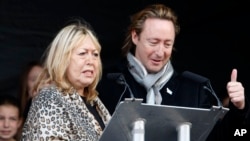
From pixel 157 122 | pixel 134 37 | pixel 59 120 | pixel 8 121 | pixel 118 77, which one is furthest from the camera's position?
pixel 8 121

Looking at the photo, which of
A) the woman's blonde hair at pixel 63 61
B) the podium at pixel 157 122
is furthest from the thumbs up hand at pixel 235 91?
the woman's blonde hair at pixel 63 61

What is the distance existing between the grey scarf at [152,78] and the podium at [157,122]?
27.1 inches

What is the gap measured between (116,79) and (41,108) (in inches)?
17.2

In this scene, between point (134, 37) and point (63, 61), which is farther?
point (134, 37)

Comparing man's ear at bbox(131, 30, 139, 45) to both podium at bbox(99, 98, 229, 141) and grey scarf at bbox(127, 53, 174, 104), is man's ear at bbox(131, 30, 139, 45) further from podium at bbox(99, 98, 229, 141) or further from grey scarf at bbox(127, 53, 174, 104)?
podium at bbox(99, 98, 229, 141)

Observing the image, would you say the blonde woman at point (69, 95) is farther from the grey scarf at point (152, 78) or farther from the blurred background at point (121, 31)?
the blurred background at point (121, 31)

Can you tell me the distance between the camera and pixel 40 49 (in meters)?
5.50

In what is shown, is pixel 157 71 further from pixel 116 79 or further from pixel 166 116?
pixel 166 116

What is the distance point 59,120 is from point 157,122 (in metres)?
0.45

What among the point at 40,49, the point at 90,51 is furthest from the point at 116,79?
the point at 40,49

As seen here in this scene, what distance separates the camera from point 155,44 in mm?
4285

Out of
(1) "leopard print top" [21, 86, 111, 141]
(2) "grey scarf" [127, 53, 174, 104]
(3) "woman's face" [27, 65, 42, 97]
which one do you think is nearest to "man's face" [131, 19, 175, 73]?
(2) "grey scarf" [127, 53, 174, 104]

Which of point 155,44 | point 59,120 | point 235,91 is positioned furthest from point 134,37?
point 59,120

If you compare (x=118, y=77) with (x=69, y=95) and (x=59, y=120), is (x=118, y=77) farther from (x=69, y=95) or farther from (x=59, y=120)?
(x=59, y=120)
